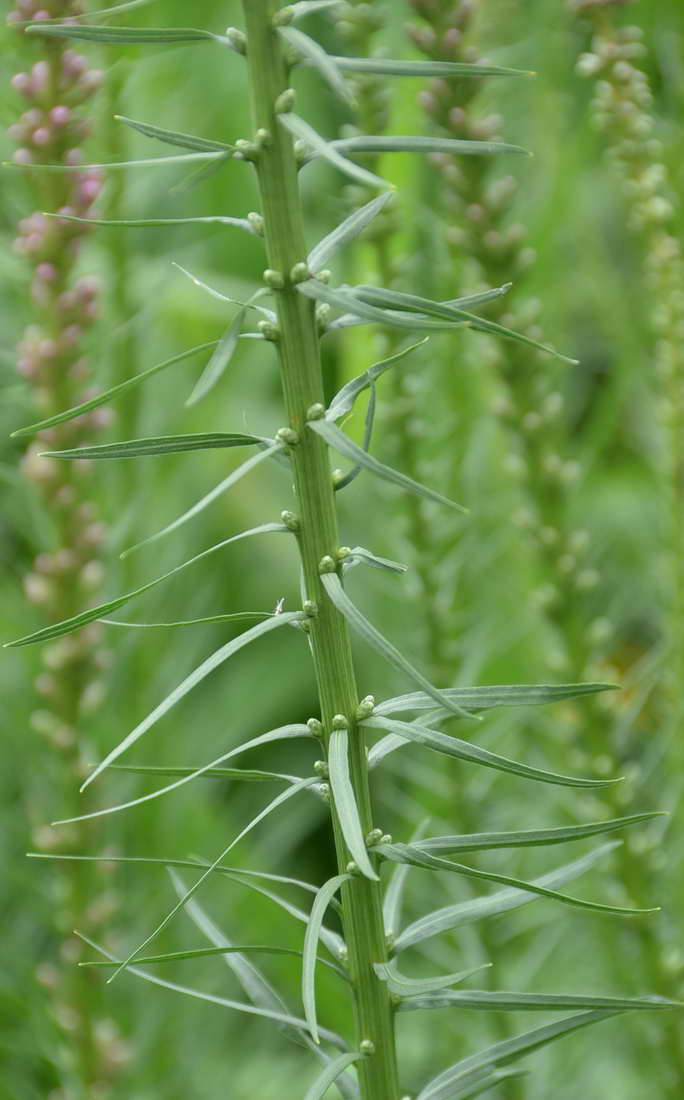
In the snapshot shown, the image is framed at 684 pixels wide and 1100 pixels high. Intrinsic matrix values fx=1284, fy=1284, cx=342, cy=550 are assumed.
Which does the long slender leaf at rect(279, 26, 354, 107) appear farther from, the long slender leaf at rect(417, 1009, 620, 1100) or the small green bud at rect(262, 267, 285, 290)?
the long slender leaf at rect(417, 1009, 620, 1100)

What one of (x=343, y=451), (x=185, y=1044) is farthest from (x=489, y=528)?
(x=343, y=451)

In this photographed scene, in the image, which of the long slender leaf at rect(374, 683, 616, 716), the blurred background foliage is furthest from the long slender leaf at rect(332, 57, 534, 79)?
the blurred background foliage

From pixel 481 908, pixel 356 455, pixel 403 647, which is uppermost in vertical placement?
pixel 356 455

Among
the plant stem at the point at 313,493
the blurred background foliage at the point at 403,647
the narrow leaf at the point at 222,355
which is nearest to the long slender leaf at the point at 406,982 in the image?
the plant stem at the point at 313,493

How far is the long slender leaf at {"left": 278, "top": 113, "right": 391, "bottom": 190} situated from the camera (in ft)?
0.56

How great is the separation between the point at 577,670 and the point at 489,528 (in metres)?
0.34

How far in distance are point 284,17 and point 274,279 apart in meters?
0.04

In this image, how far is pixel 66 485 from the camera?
440mm

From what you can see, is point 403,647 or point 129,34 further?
point 403,647

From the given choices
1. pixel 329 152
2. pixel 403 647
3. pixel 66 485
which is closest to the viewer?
pixel 329 152

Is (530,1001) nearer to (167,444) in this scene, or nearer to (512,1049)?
(512,1049)

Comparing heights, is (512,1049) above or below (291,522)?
below

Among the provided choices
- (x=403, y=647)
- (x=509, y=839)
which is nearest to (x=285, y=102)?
(x=509, y=839)

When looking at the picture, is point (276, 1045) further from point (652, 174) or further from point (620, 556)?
point (652, 174)
